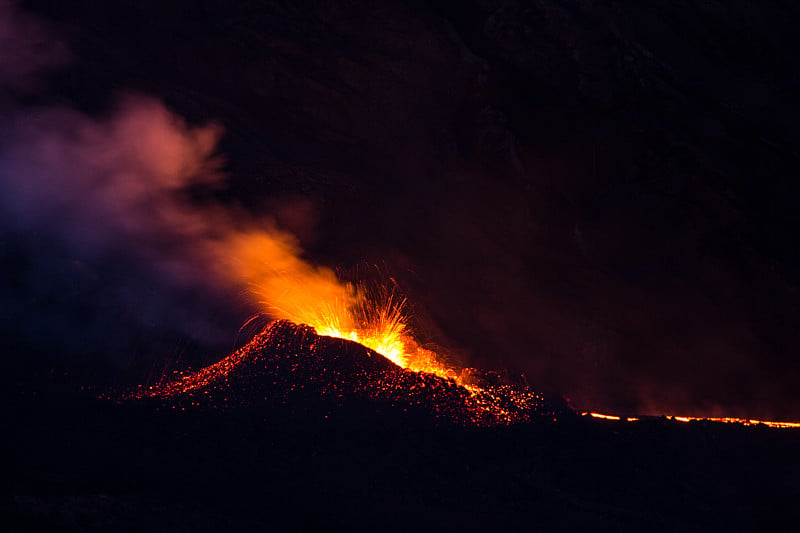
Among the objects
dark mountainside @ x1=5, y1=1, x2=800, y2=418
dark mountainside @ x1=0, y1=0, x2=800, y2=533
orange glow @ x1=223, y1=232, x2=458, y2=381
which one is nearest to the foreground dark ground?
dark mountainside @ x1=0, y1=0, x2=800, y2=533

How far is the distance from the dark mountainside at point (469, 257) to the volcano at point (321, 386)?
0.15ft

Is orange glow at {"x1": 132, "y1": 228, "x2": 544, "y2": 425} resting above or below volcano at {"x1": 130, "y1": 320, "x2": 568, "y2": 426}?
above

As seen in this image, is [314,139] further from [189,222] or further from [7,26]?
[7,26]

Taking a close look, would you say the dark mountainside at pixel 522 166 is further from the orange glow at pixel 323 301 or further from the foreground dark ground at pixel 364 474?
the foreground dark ground at pixel 364 474

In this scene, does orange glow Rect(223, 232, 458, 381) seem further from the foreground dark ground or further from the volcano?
the foreground dark ground

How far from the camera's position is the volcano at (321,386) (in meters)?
5.70

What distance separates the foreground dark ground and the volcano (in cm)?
16

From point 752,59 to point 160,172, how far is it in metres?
6.21

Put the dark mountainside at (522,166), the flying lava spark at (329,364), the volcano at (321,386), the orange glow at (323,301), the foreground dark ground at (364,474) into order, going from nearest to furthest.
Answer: the foreground dark ground at (364,474)
the volcano at (321,386)
the flying lava spark at (329,364)
the dark mountainside at (522,166)
the orange glow at (323,301)

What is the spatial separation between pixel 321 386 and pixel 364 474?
43.1 inches

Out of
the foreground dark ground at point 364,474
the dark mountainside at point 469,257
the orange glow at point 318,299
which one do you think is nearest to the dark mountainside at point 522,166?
the dark mountainside at point 469,257

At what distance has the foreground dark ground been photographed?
4363 millimetres

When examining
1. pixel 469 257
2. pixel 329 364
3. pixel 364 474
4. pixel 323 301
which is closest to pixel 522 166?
pixel 469 257

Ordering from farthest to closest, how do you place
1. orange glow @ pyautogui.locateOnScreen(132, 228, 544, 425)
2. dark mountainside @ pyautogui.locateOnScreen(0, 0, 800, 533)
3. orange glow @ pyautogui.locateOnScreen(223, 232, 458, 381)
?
orange glow @ pyautogui.locateOnScreen(223, 232, 458, 381) < orange glow @ pyautogui.locateOnScreen(132, 228, 544, 425) < dark mountainside @ pyautogui.locateOnScreen(0, 0, 800, 533)
